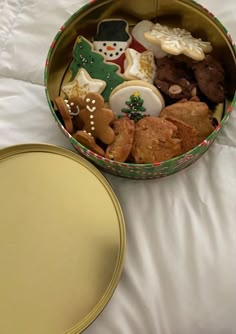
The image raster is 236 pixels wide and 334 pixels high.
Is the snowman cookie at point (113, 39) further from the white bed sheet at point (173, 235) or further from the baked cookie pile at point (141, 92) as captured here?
the white bed sheet at point (173, 235)

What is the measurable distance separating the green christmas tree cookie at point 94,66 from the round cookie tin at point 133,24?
0.02 metres

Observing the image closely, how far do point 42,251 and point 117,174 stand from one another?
0.16m

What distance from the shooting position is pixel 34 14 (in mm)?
965

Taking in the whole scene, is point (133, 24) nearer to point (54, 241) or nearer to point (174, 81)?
point (174, 81)

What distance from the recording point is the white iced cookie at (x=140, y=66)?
0.83m

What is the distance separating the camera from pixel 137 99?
0.81 metres

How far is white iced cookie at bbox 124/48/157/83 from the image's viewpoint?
0.83m

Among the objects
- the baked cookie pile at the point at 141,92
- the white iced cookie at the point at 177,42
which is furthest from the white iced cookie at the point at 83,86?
the white iced cookie at the point at 177,42

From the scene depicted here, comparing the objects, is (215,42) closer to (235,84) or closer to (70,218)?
(235,84)

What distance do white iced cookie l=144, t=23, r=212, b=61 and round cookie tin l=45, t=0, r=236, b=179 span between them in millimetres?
23

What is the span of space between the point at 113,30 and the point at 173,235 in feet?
1.13

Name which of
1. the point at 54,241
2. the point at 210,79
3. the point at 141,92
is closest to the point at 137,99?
the point at 141,92

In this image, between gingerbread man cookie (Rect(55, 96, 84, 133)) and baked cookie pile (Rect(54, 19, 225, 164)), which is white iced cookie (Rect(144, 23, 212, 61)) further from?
gingerbread man cookie (Rect(55, 96, 84, 133))

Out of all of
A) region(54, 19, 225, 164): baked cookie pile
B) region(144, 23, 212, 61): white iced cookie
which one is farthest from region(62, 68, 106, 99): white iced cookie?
region(144, 23, 212, 61): white iced cookie
